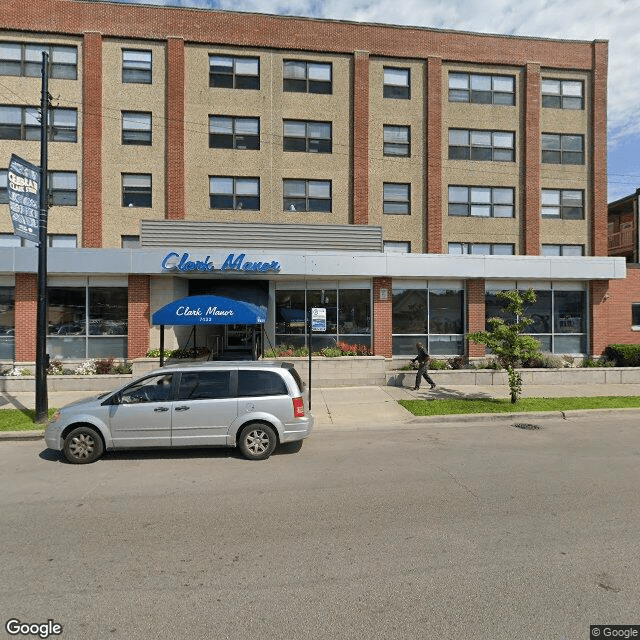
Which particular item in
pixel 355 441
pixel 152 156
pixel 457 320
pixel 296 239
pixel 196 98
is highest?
pixel 196 98

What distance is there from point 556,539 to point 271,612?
10.1 ft

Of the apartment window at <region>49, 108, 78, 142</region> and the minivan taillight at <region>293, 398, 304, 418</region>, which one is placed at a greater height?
the apartment window at <region>49, 108, 78, 142</region>

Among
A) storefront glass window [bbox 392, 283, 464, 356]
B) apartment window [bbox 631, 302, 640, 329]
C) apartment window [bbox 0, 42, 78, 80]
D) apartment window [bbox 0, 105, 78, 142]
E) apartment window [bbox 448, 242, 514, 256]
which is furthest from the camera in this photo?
apartment window [bbox 448, 242, 514, 256]

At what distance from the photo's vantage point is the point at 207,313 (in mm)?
13000

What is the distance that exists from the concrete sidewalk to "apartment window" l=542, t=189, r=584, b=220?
8694 mm

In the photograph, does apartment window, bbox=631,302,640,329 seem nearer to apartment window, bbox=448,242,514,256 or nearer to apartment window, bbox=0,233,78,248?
apartment window, bbox=448,242,514,256

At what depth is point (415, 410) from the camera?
11219 mm

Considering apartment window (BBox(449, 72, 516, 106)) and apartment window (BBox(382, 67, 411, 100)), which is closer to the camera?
apartment window (BBox(382, 67, 411, 100))

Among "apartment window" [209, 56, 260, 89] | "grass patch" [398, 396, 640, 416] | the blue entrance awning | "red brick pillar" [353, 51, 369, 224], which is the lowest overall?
"grass patch" [398, 396, 640, 416]

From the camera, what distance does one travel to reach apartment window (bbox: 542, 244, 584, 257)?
66.0 ft

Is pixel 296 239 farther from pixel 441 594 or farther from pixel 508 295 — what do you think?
pixel 441 594

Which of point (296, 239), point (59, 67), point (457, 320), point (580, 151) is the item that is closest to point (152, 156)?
point (59, 67)

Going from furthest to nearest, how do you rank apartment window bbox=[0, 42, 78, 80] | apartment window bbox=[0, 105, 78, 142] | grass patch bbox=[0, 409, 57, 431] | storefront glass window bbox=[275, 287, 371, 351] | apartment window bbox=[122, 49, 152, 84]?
apartment window bbox=[122, 49, 152, 84]
apartment window bbox=[0, 42, 78, 80]
apartment window bbox=[0, 105, 78, 142]
storefront glass window bbox=[275, 287, 371, 351]
grass patch bbox=[0, 409, 57, 431]
